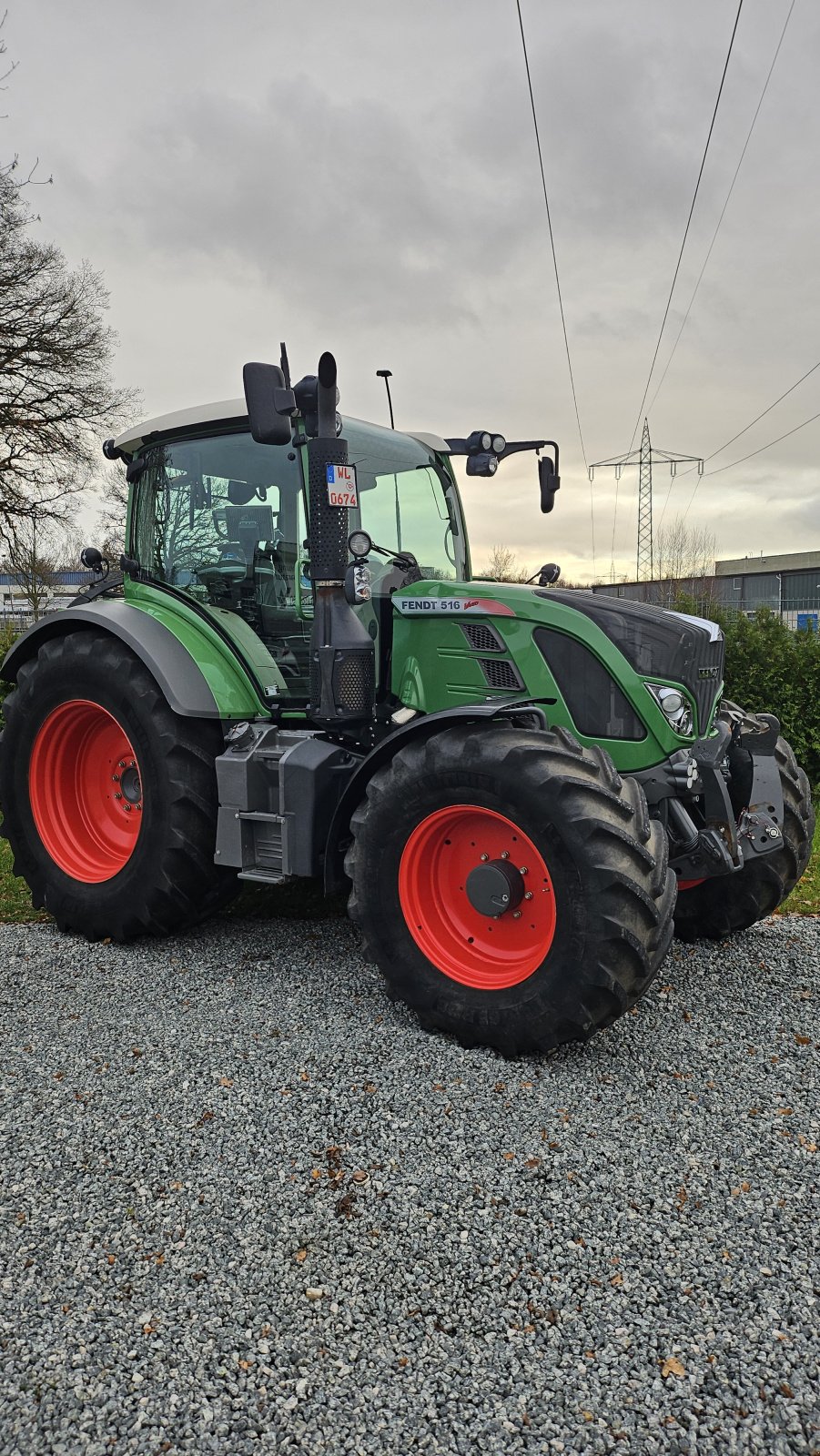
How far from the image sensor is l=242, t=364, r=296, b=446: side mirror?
3.58 m

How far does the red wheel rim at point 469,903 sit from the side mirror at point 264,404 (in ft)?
5.06

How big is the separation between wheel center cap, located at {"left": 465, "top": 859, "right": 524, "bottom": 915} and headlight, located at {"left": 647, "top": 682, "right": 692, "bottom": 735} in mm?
904

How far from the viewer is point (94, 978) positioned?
4.39 meters

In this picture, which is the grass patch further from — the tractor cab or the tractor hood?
the tractor hood

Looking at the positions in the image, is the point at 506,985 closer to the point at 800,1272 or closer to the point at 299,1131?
the point at 299,1131

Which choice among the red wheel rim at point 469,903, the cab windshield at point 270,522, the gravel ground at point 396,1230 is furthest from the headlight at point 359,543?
the gravel ground at point 396,1230

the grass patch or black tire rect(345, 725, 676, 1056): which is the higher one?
black tire rect(345, 725, 676, 1056)

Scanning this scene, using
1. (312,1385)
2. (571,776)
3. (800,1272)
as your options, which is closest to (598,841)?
(571,776)

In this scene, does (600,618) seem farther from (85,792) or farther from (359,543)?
(85,792)

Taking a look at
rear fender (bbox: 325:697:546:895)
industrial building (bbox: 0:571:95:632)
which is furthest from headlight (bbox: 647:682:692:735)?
industrial building (bbox: 0:571:95:632)

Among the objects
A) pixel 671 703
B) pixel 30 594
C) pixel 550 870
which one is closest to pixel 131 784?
pixel 550 870

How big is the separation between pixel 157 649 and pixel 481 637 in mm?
1571

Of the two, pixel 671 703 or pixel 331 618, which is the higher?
pixel 331 618

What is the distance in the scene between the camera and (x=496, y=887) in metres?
3.52
